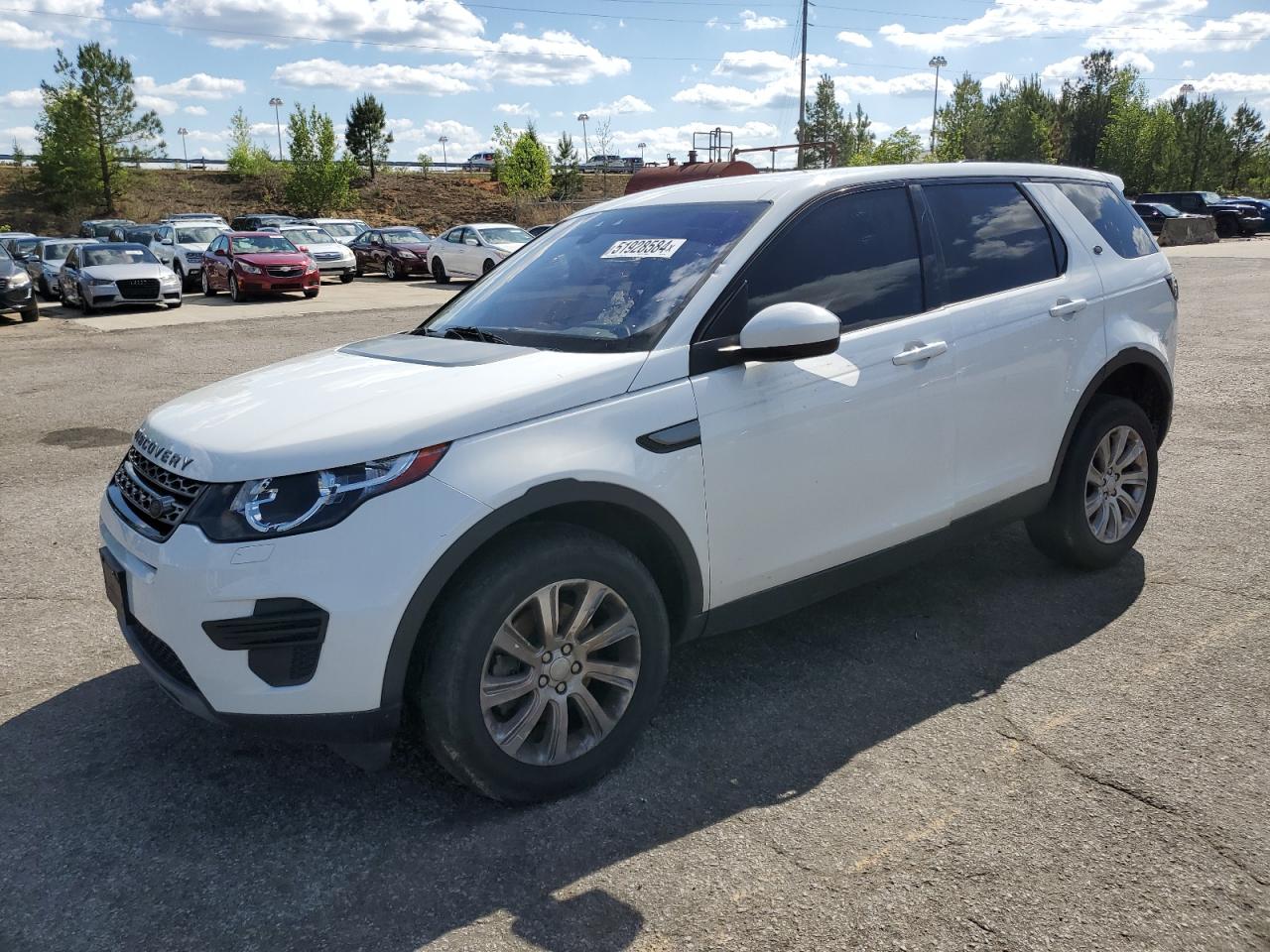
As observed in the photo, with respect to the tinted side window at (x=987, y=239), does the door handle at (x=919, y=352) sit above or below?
below

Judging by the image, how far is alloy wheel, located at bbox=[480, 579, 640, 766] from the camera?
9.64 feet

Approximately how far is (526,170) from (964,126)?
37.7 meters

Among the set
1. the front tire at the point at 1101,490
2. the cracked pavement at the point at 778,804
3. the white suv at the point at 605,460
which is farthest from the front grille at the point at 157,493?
the front tire at the point at 1101,490

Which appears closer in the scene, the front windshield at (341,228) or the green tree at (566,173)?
the front windshield at (341,228)

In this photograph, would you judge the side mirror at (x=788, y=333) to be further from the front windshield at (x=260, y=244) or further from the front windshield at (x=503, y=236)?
the front windshield at (x=503, y=236)

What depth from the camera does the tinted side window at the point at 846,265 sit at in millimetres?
3471

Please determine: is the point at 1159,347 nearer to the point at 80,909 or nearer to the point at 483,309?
the point at 483,309

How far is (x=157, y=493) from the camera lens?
9.94 ft

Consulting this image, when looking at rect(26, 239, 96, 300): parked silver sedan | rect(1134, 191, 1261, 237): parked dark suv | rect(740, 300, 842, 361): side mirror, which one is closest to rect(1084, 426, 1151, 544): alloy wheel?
rect(740, 300, 842, 361): side mirror

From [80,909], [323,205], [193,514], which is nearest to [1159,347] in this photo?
[193,514]

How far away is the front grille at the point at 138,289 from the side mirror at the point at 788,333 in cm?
1993

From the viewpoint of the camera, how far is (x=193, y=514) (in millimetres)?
2805

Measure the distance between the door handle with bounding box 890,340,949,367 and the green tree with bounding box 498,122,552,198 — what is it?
60.8 metres

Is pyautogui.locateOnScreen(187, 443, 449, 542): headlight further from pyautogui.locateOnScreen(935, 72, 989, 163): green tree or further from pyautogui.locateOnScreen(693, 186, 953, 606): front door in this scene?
pyautogui.locateOnScreen(935, 72, 989, 163): green tree
